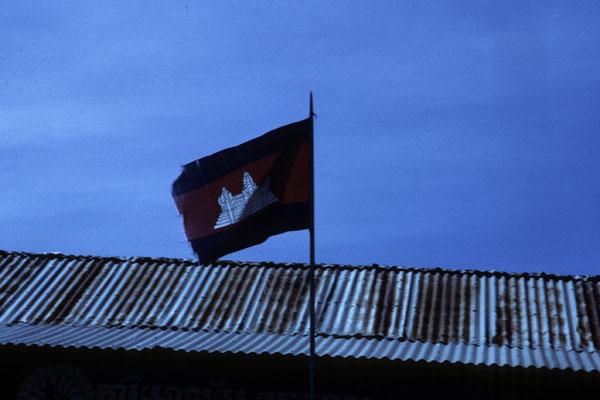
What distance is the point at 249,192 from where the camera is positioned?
28.5ft

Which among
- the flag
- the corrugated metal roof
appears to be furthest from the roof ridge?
the flag

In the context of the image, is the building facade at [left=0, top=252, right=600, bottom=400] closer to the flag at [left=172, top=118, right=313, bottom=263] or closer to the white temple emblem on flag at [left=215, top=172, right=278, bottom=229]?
the flag at [left=172, top=118, right=313, bottom=263]

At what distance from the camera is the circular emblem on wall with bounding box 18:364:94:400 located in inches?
438

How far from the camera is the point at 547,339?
11328 millimetres

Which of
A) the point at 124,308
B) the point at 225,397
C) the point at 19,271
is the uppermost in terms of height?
the point at 19,271

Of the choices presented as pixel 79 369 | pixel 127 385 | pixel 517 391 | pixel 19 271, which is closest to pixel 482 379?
pixel 517 391

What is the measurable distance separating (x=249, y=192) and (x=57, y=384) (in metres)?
4.68

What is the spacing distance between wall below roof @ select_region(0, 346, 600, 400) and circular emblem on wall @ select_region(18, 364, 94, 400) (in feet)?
0.05

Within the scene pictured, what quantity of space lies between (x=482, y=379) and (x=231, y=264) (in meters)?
5.72

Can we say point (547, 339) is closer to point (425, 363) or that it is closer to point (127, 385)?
point (425, 363)

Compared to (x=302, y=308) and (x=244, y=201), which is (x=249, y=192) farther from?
(x=302, y=308)

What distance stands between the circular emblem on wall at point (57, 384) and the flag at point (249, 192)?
3.63 metres

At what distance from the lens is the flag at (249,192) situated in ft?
27.9

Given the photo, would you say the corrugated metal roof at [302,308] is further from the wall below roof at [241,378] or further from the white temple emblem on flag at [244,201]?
the white temple emblem on flag at [244,201]
